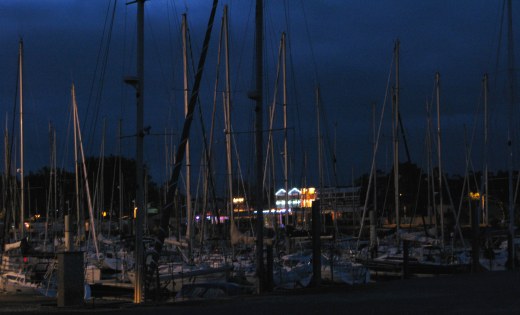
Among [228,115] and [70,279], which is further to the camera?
[228,115]

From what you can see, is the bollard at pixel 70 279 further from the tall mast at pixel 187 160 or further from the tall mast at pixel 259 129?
the tall mast at pixel 187 160

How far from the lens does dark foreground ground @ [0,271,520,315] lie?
14578 mm

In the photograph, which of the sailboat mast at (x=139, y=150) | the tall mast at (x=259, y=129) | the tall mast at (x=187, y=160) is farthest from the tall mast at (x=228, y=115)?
the sailboat mast at (x=139, y=150)

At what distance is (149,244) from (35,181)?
258 feet

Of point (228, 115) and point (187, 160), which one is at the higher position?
point (228, 115)

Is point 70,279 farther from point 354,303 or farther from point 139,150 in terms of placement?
point 354,303

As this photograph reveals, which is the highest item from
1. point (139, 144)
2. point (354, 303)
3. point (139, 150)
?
point (139, 144)

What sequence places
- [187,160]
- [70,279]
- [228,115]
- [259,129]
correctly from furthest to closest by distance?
1. [228,115]
2. [187,160]
3. [259,129]
4. [70,279]

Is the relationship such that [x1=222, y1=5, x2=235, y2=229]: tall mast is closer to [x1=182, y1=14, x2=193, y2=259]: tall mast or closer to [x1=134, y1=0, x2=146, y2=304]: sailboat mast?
[x1=182, y1=14, x2=193, y2=259]: tall mast

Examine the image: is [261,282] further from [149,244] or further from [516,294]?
[149,244]

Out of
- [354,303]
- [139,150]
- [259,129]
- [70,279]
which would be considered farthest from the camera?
[259,129]

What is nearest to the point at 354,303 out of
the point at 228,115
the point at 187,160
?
the point at 187,160

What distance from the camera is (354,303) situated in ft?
51.7

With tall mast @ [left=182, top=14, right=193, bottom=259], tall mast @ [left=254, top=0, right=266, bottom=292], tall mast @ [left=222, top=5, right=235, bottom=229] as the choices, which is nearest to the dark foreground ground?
tall mast @ [left=254, top=0, right=266, bottom=292]
